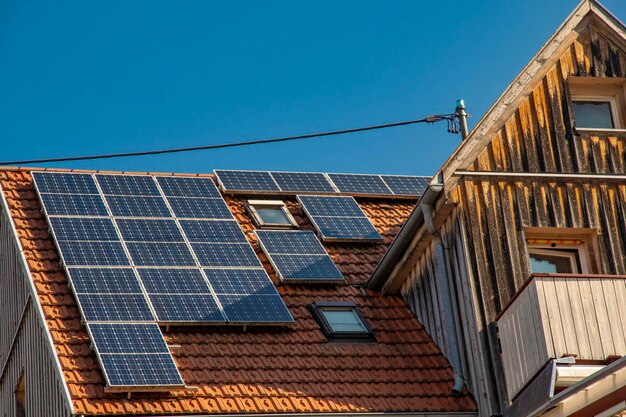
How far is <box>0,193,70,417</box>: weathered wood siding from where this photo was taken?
18781mm

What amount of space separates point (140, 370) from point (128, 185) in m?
6.02

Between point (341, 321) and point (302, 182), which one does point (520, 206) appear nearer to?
point (341, 321)

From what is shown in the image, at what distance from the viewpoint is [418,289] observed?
21.3 metres

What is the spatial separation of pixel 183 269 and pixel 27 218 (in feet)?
9.56

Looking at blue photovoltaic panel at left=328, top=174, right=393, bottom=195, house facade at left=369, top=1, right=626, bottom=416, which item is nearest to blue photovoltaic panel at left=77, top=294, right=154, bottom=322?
house facade at left=369, top=1, right=626, bottom=416

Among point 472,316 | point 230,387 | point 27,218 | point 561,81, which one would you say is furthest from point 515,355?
point 27,218

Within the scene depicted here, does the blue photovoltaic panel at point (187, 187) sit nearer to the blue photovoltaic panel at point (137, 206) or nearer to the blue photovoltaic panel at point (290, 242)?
the blue photovoltaic panel at point (137, 206)

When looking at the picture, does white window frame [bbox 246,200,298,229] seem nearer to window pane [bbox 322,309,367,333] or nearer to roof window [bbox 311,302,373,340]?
roof window [bbox 311,302,373,340]

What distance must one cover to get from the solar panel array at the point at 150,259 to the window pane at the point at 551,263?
12.6ft

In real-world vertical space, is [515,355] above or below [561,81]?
below

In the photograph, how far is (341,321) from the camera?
2064cm

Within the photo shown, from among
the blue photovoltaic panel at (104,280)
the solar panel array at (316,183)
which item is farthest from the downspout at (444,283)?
Answer: the solar panel array at (316,183)

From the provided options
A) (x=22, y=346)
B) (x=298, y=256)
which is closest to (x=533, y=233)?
(x=298, y=256)

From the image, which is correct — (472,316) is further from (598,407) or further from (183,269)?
(183,269)
